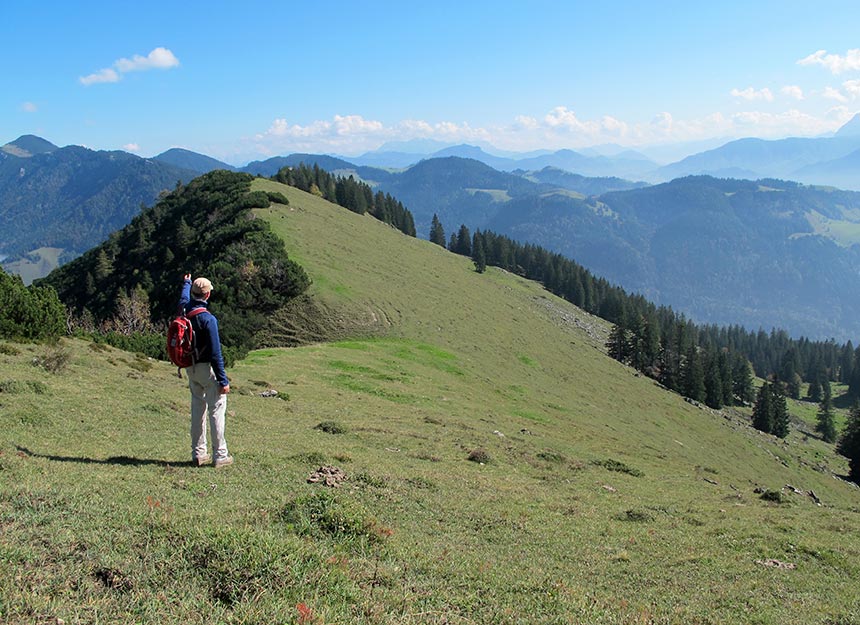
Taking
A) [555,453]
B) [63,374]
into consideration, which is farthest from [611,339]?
[63,374]

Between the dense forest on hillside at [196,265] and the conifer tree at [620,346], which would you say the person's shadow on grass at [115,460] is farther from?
the conifer tree at [620,346]

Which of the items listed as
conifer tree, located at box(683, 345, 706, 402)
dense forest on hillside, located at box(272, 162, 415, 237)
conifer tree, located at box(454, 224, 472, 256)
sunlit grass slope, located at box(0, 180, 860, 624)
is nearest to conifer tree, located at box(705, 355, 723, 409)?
conifer tree, located at box(683, 345, 706, 402)

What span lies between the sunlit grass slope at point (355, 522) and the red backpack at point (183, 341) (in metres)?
2.23

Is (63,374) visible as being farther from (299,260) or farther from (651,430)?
(651,430)

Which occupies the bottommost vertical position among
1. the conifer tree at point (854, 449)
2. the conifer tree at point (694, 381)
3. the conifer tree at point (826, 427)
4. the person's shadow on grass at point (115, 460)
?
the conifer tree at point (826, 427)

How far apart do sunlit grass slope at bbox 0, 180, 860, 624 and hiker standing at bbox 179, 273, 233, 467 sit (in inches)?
36.5

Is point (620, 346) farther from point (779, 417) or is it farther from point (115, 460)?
point (115, 460)

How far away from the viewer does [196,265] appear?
6281cm

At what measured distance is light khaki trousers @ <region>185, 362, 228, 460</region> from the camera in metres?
10.3

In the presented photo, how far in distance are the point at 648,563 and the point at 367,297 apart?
49339mm

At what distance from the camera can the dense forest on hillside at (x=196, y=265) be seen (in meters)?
49.6

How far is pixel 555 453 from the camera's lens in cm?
2348

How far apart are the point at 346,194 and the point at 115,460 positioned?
13167cm

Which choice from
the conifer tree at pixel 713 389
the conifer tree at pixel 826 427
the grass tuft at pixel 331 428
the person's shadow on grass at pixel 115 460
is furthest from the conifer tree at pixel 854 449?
the person's shadow on grass at pixel 115 460
